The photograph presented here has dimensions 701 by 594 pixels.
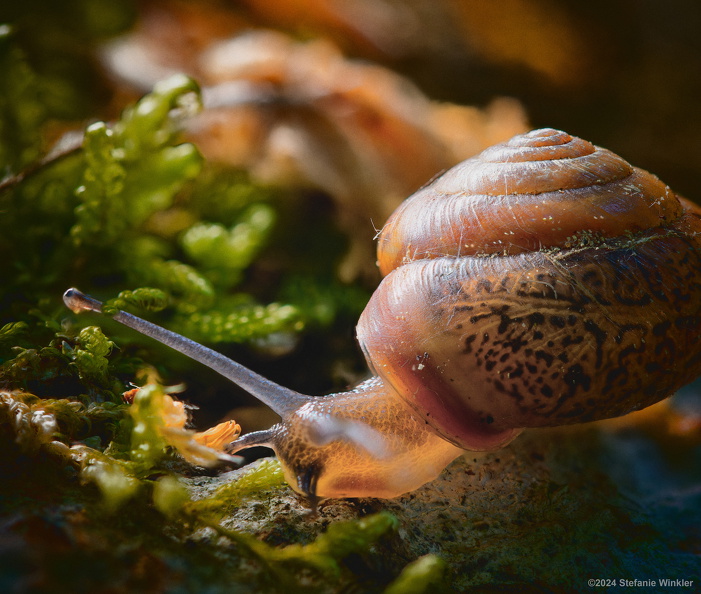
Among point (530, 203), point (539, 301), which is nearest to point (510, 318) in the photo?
point (539, 301)

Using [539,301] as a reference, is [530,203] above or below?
above

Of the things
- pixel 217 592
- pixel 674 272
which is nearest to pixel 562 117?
pixel 674 272

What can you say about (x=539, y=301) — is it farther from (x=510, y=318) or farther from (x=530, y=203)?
(x=530, y=203)

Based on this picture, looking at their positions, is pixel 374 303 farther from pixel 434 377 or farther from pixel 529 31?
pixel 529 31

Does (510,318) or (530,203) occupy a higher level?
(530,203)
